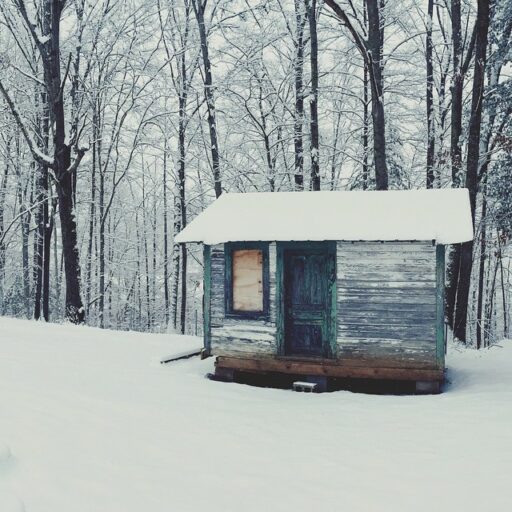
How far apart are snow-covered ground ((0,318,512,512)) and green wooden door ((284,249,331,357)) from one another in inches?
47.3

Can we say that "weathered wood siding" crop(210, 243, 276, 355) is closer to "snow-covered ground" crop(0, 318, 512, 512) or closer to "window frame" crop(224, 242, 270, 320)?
"window frame" crop(224, 242, 270, 320)

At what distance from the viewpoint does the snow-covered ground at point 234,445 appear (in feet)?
15.2

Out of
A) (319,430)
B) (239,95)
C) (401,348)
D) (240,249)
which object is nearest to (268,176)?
(239,95)

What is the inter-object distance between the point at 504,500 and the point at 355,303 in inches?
181

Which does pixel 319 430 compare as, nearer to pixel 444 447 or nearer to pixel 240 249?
pixel 444 447

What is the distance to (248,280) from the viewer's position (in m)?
9.61

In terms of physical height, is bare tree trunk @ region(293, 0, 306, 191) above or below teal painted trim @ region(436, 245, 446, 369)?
above

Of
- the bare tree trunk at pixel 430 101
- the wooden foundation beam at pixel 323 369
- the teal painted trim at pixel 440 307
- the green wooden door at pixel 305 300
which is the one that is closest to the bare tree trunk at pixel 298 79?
the bare tree trunk at pixel 430 101

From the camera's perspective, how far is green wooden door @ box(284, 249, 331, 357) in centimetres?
970

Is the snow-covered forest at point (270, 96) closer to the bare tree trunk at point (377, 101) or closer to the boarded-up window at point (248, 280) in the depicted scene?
the bare tree trunk at point (377, 101)

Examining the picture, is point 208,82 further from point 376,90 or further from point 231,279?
point 231,279

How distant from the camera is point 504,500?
4703mm

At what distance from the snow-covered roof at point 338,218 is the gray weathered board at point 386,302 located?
0.35 metres

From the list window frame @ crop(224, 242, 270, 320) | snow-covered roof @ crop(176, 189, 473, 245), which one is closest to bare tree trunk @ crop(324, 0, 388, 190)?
snow-covered roof @ crop(176, 189, 473, 245)
